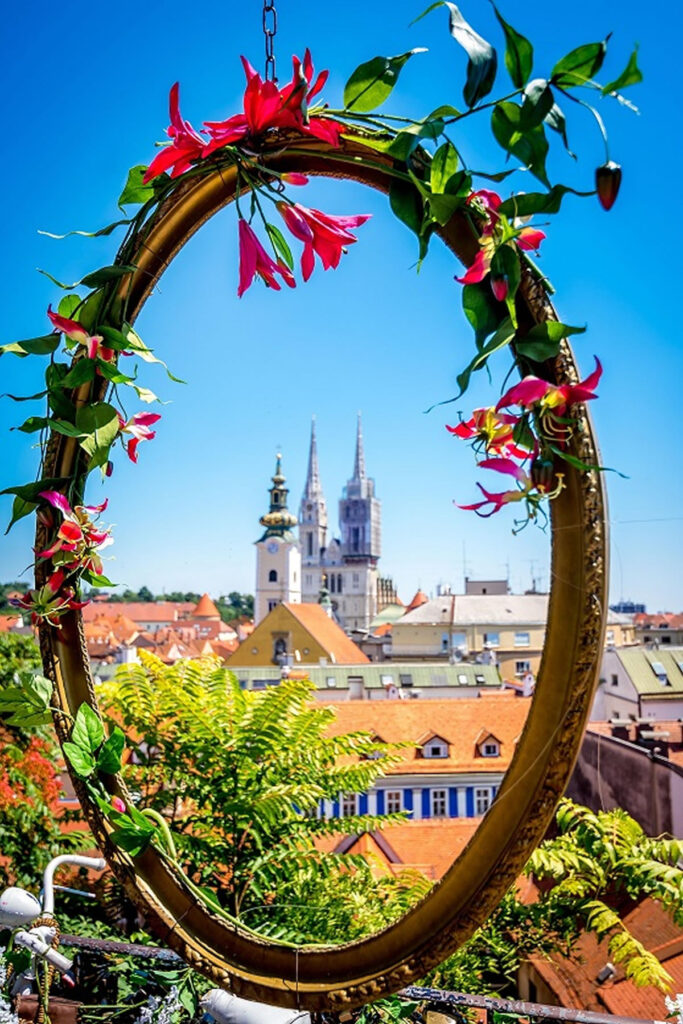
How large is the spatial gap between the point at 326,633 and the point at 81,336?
29609 millimetres

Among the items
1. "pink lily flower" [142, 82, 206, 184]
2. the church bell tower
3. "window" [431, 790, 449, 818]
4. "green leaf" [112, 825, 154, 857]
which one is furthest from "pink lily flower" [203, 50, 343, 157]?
the church bell tower

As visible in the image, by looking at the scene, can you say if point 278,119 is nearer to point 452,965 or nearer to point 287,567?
point 452,965

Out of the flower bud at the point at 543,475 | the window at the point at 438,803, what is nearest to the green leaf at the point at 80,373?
the flower bud at the point at 543,475

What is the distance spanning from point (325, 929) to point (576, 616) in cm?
256

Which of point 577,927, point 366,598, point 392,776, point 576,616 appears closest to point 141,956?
point 576,616

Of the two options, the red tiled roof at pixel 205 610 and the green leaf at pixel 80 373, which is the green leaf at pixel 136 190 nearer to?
the green leaf at pixel 80 373

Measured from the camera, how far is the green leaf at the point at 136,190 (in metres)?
1.36

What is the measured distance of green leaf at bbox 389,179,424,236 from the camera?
103cm

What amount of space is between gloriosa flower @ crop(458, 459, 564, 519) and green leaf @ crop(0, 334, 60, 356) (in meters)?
0.78

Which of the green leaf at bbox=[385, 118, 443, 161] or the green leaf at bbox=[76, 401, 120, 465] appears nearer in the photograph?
the green leaf at bbox=[385, 118, 443, 161]

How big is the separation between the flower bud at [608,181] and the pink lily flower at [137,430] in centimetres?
91

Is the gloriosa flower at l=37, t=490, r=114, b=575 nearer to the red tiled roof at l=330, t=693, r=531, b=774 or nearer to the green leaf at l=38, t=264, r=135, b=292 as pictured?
the green leaf at l=38, t=264, r=135, b=292

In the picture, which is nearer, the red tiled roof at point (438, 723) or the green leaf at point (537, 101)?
the green leaf at point (537, 101)

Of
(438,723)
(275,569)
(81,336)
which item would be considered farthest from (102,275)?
(275,569)
